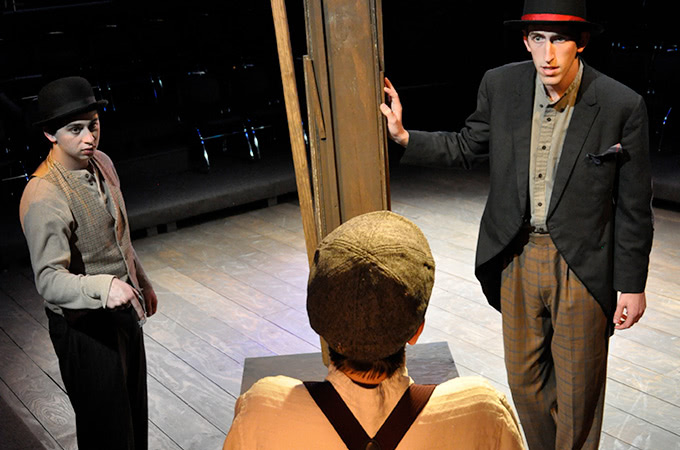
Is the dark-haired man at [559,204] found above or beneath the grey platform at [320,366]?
above

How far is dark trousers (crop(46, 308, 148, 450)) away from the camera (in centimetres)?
253

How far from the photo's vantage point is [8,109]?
6.51 metres

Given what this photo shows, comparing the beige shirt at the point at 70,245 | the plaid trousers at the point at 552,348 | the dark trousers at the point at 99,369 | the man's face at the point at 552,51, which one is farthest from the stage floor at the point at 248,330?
the man's face at the point at 552,51

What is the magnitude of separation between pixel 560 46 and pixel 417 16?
6964 mm

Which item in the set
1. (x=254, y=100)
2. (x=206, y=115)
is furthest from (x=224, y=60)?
(x=206, y=115)

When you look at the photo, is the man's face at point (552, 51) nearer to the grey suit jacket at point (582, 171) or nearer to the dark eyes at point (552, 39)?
the dark eyes at point (552, 39)

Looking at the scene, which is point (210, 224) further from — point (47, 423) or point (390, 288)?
point (390, 288)

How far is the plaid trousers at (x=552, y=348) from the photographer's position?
8.11 feet

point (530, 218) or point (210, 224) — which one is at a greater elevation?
point (530, 218)

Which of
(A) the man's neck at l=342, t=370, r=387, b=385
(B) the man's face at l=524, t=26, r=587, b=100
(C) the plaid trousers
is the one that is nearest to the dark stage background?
(C) the plaid trousers

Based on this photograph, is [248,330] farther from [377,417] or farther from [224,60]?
[224,60]

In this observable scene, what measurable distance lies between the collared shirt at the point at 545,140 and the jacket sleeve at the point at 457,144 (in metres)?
0.19

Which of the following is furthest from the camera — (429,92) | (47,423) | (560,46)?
(429,92)

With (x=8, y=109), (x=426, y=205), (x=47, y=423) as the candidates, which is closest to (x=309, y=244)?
(x=47, y=423)
